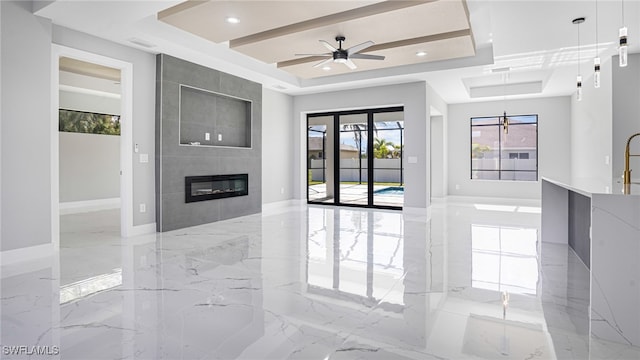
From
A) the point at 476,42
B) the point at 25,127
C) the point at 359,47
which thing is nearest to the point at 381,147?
the point at 476,42

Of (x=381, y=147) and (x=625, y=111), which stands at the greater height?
(x=625, y=111)

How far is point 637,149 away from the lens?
5.81 m

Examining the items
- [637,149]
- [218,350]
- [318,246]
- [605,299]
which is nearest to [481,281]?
[605,299]

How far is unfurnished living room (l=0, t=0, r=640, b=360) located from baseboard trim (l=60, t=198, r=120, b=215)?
45 millimetres

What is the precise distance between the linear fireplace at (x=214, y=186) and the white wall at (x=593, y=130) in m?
5.70

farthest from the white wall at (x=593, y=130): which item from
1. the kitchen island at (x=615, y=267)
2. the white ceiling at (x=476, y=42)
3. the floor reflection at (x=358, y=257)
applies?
the kitchen island at (x=615, y=267)

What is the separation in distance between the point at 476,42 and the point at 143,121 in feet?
16.8

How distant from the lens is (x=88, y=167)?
8.55 metres

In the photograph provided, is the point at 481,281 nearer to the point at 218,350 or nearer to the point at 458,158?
the point at 218,350

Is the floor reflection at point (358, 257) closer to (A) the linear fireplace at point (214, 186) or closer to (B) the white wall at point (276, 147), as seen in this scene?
(A) the linear fireplace at point (214, 186)

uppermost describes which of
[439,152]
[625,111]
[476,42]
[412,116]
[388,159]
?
[476,42]

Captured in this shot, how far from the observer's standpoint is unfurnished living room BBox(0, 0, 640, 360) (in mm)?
2230

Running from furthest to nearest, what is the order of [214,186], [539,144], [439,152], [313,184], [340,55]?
[439,152] → [539,144] → [313,184] → [214,186] → [340,55]

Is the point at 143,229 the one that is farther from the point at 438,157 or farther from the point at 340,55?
the point at 438,157
